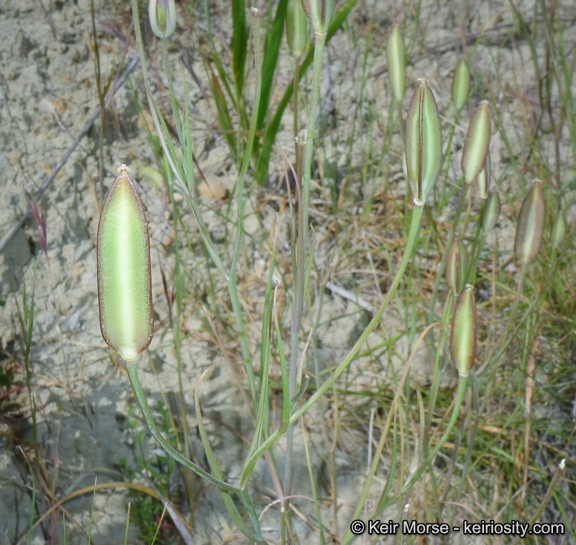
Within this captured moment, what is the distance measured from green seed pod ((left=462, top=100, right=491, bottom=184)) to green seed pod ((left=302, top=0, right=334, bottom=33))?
22cm

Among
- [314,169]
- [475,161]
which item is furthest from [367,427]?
[314,169]

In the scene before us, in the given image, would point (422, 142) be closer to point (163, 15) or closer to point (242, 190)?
point (242, 190)

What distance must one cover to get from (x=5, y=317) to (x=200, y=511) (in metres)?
0.56

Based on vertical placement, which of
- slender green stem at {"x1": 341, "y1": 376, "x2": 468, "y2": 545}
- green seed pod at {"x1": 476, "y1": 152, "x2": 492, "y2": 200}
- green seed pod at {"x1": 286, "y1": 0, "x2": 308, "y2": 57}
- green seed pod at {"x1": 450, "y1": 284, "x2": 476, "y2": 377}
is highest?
green seed pod at {"x1": 286, "y1": 0, "x2": 308, "y2": 57}

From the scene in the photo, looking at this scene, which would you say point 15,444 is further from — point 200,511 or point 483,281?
point 483,281

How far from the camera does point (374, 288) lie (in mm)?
1333

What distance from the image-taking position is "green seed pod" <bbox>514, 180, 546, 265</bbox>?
2.41 feet

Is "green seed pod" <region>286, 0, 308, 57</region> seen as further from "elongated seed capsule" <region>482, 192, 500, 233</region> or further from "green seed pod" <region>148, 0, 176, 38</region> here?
"elongated seed capsule" <region>482, 192, 500, 233</region>

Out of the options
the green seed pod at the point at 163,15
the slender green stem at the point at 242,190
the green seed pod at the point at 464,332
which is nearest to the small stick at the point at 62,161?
the green seed pod at the point at 163,15

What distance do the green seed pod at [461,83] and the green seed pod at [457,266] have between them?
316 mm

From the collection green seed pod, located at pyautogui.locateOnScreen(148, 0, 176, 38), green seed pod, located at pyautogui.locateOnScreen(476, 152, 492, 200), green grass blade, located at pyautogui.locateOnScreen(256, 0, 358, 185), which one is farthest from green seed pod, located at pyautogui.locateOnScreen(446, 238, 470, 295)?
green grass blade, located at pyautogui.locateOnScreen(256, 0, 358, 185)

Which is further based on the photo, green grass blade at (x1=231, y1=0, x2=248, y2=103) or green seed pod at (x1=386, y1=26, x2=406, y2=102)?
green grass blade at (x1=231, y1=0, x2=248, y2=103)

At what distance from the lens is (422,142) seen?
0.51m

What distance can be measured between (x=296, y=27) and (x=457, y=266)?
38 cm
